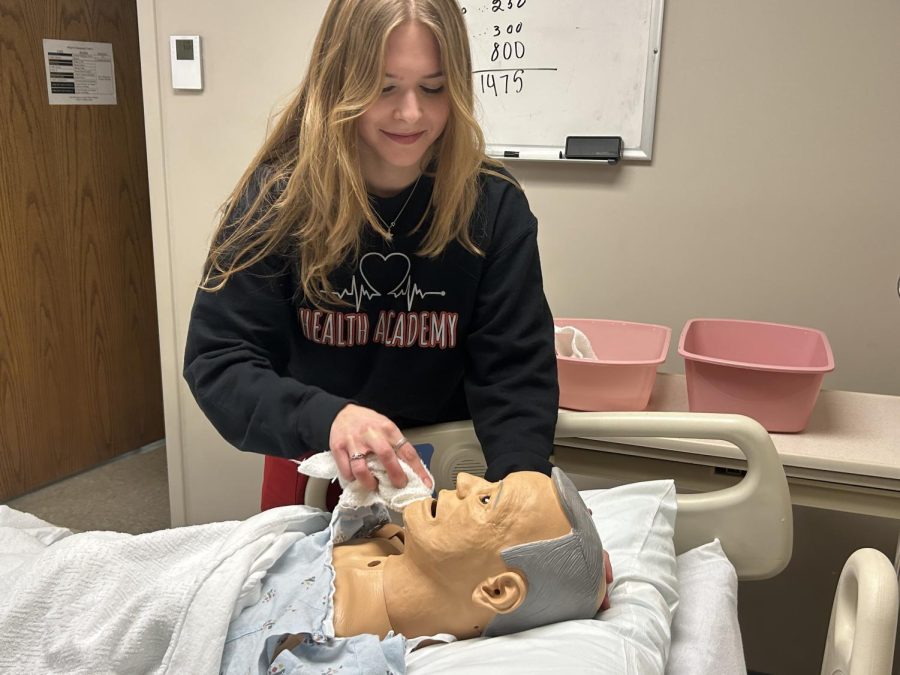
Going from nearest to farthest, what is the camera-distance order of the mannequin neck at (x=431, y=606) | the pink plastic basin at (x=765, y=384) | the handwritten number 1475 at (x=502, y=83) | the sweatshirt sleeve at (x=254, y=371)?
the mannequin neck at (x=431, y=606) → the sweatshirt sleeve at (x=254, y=371) → the pink plastic basin at (x=765, y=384) → the handwritten number 1475 at (x=502, y=83)

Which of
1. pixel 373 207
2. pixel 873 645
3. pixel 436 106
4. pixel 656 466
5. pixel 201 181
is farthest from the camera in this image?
pixel 201 181

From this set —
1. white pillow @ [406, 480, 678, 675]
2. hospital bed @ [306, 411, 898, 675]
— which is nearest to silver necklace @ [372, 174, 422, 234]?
hospital bed @ [306, 411, 898, 675]

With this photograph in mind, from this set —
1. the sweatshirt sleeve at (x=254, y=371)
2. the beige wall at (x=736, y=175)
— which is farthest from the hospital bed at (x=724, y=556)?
the beige wall at (x=736, y=175)

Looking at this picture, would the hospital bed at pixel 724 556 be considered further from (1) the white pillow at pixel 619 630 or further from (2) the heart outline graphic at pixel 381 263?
(2) the heart outline graphic at pixel 381 263

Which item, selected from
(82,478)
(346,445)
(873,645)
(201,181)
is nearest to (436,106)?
(346,445)

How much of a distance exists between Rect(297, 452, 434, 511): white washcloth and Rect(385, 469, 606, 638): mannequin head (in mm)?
29

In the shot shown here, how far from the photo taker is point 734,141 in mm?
1938

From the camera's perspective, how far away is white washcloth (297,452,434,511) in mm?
1084

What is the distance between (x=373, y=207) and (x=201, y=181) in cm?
126

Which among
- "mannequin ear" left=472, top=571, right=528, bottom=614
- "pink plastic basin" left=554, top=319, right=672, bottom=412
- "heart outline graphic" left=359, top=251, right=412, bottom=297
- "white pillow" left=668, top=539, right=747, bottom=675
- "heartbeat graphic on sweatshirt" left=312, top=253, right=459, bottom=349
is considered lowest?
"white pillow" left=668, top=539, right=747, bottom=675

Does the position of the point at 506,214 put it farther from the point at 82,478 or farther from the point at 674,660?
the point at 82,478

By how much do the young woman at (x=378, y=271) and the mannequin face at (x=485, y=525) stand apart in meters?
0.11

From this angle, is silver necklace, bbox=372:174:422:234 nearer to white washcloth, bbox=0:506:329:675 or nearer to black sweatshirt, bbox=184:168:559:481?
black sweatshirt, bbox=184:168:559:481

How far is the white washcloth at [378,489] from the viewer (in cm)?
108
